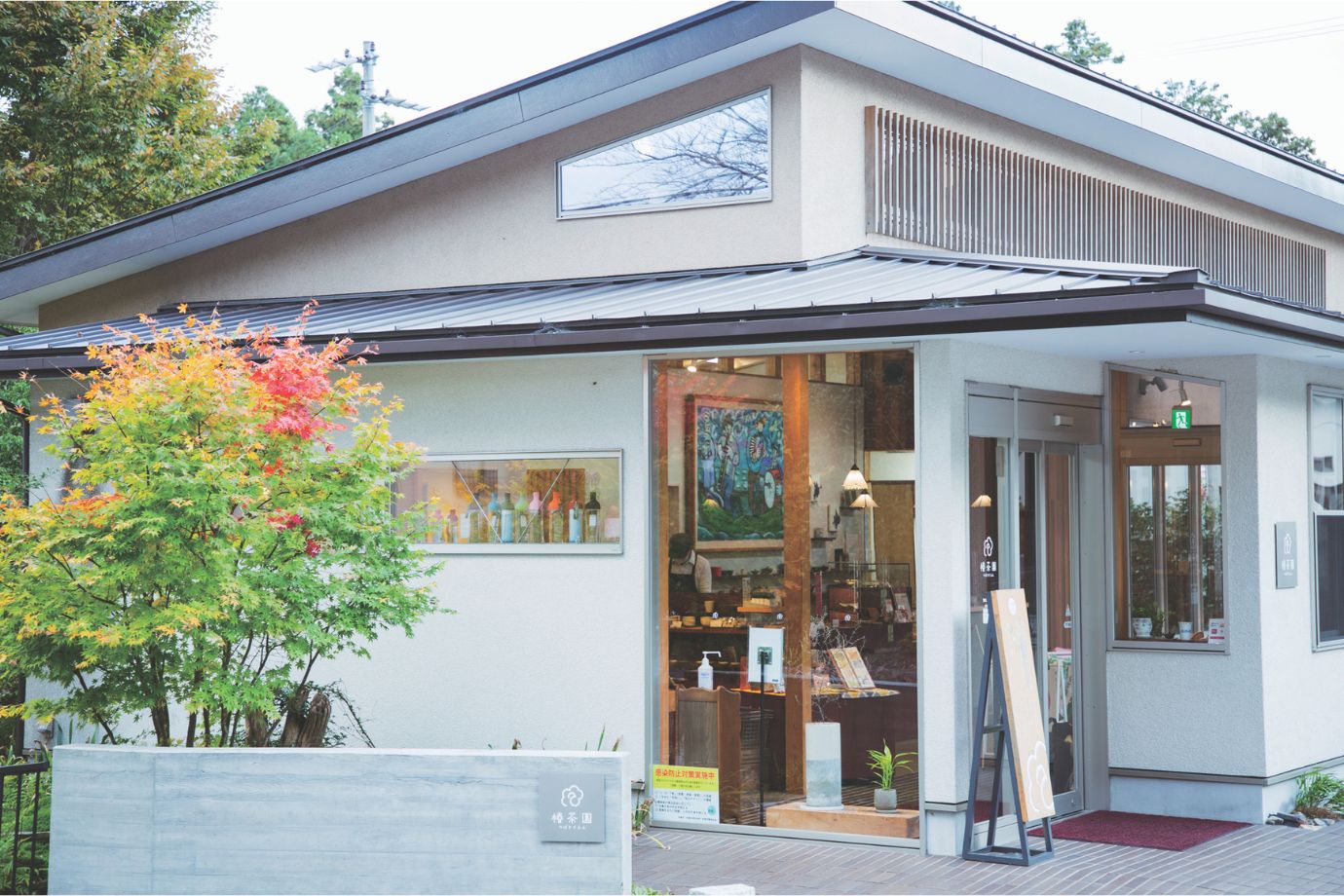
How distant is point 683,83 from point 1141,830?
6.24 meters

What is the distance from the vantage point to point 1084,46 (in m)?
38.2

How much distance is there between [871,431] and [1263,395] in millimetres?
3122

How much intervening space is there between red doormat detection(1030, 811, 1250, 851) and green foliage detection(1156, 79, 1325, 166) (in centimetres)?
3052

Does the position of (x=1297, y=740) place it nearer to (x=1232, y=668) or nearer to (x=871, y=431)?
(x=1232, y=668)

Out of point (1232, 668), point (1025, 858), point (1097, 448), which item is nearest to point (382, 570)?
point (1025, 858)

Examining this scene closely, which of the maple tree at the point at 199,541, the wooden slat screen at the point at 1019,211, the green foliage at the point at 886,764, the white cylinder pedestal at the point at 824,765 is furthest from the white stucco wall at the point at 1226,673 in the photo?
the maple tree at the point at 199,541

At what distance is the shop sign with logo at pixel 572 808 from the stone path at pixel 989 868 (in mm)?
1203

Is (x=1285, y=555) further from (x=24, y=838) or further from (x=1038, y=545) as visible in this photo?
(x=24, y=838)

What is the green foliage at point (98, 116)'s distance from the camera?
1859cm

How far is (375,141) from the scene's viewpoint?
11.1m

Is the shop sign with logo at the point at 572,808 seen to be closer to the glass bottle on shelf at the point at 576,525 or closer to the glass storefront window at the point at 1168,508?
the glass bottle on shelf at the point at 576,525

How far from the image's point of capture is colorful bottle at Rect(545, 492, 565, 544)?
378 inches

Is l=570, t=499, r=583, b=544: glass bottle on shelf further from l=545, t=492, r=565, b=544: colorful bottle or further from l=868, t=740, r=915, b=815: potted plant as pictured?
l=868, t=740, r=915, b=815: potted plant

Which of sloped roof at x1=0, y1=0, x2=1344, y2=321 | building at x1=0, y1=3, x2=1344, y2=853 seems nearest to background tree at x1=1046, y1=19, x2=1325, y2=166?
sloped roof at x1=0, y1=0, x2=1344, y2=321
